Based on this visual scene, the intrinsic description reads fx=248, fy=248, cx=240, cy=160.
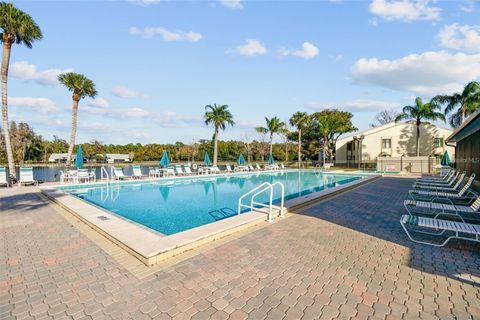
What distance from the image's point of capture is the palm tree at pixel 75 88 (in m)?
16.4

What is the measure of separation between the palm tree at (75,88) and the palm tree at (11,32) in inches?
136

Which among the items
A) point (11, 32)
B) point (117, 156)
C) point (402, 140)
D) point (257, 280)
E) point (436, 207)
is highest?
point (11, 32)

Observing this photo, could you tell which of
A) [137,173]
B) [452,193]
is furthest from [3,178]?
[452,193]

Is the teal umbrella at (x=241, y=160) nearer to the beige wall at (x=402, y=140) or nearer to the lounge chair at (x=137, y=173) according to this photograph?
the lounge chair at (x=137, y=173)

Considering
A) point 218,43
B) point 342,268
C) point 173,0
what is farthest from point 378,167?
point 342,268

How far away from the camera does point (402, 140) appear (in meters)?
32.4

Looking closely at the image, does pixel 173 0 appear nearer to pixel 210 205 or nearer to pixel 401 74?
pixel 210 205

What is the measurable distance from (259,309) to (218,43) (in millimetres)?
15048

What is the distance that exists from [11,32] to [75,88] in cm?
468

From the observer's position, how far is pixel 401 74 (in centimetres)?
1728

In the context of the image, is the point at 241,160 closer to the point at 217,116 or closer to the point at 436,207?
the point at 217,116

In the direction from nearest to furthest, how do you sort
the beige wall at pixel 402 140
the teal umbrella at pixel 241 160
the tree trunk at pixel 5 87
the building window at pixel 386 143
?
the tree trunk at pixel 5 87
the teal umbrella at pixel 241 160
the beige wall at pixel 402 140
the building window at pixel 386 143

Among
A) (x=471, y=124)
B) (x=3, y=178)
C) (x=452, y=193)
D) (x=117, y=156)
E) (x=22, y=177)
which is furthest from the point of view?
(x=117, y=156)

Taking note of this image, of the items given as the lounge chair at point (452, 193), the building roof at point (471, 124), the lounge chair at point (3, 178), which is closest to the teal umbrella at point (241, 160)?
the lounge chair at point (452, 193)
